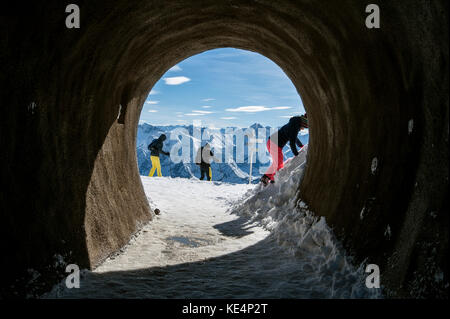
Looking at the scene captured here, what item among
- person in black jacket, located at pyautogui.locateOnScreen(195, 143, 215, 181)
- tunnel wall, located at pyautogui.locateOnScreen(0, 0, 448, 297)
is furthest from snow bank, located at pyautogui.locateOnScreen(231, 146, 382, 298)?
person in black jacket, located at pyautogui.locateOnScreen(195, 143, 215, 181)

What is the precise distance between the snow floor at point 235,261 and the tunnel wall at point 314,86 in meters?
0.25

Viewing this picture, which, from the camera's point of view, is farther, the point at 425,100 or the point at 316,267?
the point at 316,267

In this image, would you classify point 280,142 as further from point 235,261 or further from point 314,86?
point 235,261

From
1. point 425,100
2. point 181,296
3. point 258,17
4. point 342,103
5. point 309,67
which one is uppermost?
point 258,17

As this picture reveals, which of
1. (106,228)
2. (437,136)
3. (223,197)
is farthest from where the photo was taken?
(223,197)

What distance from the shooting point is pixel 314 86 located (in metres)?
5.92

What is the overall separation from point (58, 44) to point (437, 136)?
3.33m

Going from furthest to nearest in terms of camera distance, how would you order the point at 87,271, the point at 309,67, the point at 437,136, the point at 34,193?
the point at 309,67
the point at 87,271
the point at 34,193
the point at 437,136

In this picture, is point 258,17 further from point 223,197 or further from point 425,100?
point 223,197

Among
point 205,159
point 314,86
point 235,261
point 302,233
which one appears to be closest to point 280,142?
point 314,86

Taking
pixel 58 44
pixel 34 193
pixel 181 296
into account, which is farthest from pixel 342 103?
pixel 34 193

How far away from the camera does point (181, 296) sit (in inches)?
135

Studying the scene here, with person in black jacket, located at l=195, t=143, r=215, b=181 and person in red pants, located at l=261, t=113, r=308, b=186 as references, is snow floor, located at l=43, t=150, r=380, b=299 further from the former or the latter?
person in black jacket, located at l=195, t=143, r=215, b=181

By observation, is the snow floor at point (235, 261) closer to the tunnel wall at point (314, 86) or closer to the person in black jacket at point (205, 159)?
the tunnel wall at point (314, 86)
